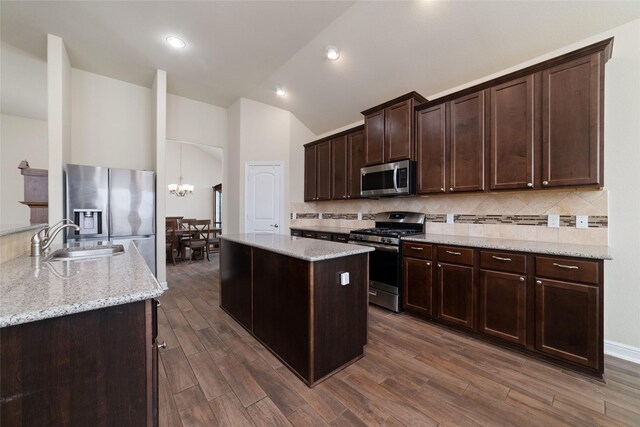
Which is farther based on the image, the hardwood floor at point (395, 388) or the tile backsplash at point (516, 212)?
the tile backsplash at point (516, 212)

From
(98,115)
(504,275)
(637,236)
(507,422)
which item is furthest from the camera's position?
(98,115)

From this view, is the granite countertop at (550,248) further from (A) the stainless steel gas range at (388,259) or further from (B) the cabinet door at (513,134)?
(B) the cabinet door at (513,134)

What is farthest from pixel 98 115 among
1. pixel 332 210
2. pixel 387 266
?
pixel 387 266

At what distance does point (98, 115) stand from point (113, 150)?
21.1 inches

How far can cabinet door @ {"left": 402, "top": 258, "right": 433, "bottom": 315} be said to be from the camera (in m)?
2.66

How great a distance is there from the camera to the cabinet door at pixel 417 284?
8.74 ft

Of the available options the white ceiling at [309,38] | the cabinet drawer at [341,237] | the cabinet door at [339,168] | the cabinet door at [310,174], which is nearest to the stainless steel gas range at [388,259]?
the cabinet drawer at [341,237]

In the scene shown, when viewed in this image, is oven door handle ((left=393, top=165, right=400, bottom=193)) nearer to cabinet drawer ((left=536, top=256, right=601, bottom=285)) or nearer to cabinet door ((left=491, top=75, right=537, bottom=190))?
cabinet door ((left=491, top=75, right=537, bottom=190))

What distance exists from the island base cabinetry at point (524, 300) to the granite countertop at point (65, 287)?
96.7 inches

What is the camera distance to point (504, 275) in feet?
7.14

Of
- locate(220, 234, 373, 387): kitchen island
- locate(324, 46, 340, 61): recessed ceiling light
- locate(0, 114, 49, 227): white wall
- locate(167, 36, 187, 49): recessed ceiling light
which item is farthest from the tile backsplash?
locate(0, 114, 49, 227): white wall

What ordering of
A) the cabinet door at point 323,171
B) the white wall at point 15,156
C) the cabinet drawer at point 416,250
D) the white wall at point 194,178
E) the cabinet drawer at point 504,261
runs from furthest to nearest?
1. the white wall at point 194,178
2. the white wall at point 15,156
3. the cabinet door at point 323,171
4. the cabinet drawer at point 416,250
5. the cabinet drawer at point 504,261

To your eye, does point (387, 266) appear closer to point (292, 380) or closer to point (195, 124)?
point (292, 380)

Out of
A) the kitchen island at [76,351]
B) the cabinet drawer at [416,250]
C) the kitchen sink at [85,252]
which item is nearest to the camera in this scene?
the kitchen island at [76,351]
